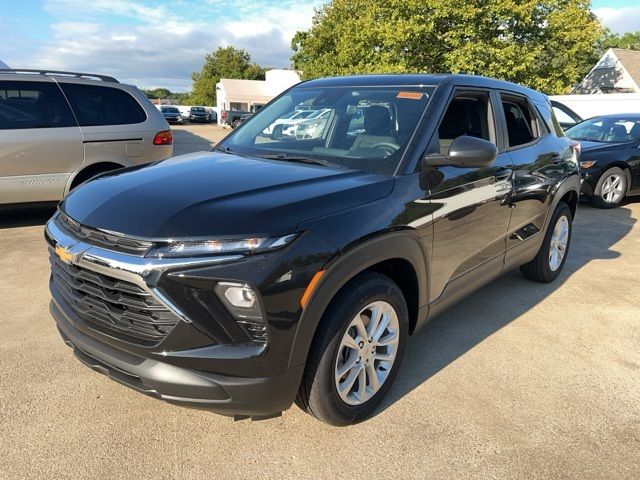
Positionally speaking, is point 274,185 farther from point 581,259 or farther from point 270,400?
point 581,259

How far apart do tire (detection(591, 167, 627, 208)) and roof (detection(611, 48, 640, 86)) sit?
3003 centimetres

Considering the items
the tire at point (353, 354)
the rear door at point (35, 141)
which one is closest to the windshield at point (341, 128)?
the tire at point (353, 354)

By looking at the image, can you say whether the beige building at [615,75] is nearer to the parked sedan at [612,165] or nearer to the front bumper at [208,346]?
the parked sedan at [612,165]

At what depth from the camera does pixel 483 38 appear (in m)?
21.4

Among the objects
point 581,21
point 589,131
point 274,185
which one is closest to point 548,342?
point 274,185

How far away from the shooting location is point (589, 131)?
9547 mm

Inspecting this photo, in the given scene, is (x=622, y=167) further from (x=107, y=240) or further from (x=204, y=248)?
(x=107, y=240)

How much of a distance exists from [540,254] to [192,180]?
345 cm

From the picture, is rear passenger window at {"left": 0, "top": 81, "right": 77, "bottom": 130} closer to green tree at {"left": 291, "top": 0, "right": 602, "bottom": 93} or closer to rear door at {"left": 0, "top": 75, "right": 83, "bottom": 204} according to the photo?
rear door at {"left": 0, "top": 75, "right": 83, "bottom": 204}

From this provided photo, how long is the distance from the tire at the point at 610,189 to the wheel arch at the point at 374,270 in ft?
23.3

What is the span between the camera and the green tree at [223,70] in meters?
86.6

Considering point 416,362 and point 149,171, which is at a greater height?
point 149,171

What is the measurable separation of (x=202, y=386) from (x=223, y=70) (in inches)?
3589

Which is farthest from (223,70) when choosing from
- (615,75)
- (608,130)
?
(608,130)
